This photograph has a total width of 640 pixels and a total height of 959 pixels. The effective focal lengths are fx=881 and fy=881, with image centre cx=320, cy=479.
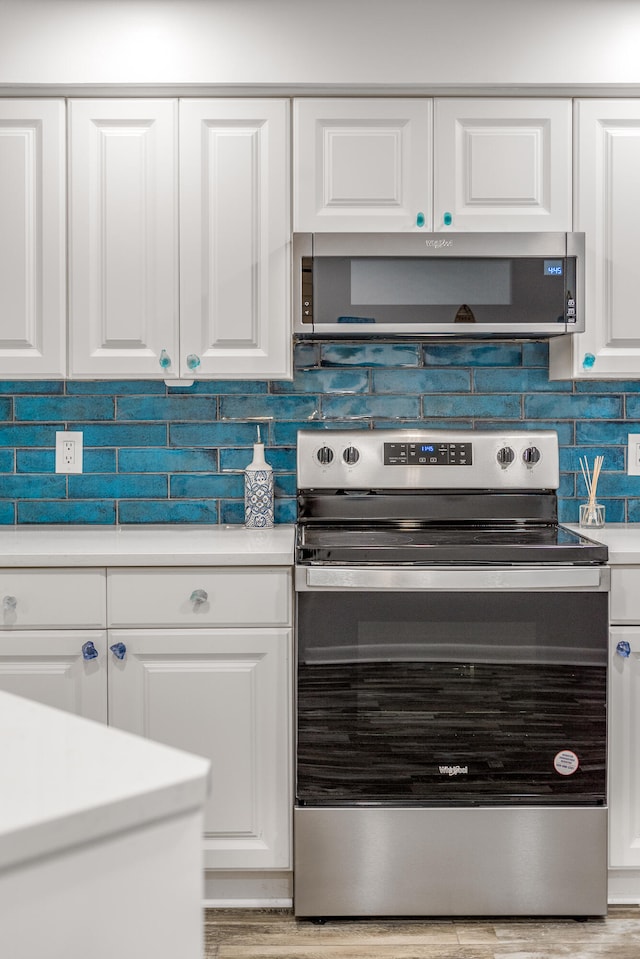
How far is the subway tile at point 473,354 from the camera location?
2.70 metres

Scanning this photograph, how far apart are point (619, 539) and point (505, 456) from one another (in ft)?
1.39

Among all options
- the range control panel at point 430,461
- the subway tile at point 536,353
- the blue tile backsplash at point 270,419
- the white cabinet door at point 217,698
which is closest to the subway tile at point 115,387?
the blue tile backsplash at point 270,419

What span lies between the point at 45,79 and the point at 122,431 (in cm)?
99

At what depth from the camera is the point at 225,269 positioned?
239 centimetres

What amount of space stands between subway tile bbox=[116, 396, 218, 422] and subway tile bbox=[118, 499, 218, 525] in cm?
26

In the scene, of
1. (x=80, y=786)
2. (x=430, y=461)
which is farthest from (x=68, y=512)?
(x=80, y=786)

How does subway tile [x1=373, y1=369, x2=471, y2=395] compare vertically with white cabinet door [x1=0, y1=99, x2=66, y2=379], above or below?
below

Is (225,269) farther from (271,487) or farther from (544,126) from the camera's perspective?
(544,126)

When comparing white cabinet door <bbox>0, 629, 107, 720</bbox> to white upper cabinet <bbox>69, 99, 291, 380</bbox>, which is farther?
white upper cabinet <bbox>69, 99, 291, 380</bbox>

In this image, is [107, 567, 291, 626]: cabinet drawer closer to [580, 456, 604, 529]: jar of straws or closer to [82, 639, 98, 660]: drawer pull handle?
[82, 639, 98, 660]: drawer pull handle

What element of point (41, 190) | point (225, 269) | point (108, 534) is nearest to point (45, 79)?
point (41, 190)

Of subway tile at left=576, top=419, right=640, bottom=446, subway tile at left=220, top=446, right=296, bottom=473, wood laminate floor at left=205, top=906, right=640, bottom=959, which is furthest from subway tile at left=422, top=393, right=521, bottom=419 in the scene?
wood laminate floor at left=205, top=906, right=640, bottom=959

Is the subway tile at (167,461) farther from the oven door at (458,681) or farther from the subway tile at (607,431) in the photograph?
the subway tile at (607,431)

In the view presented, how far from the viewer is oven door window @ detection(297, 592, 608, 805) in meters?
2.14
